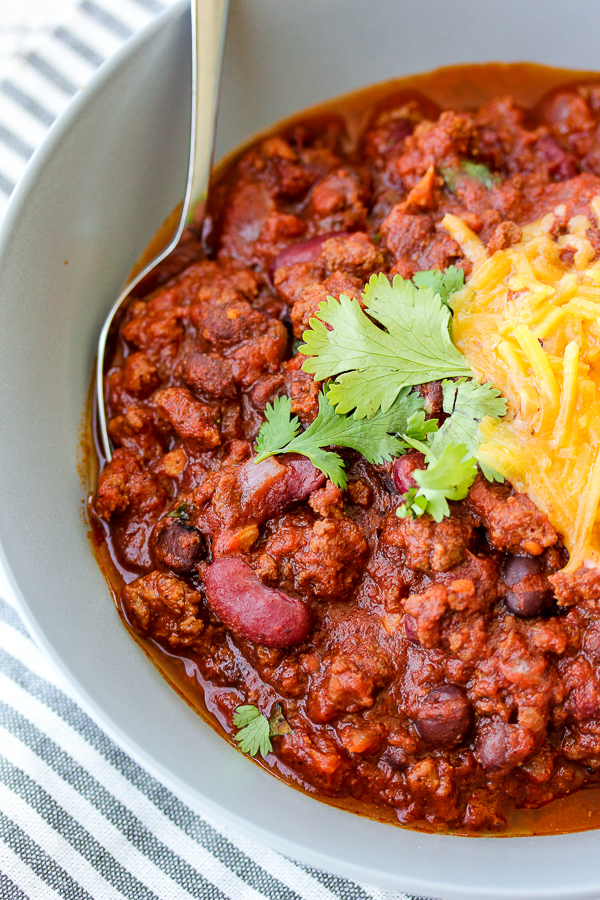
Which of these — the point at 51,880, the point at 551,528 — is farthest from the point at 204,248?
the point at 51,880

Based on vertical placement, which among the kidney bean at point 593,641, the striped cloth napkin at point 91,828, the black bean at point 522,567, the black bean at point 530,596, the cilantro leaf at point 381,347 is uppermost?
the cilantro leaf at point 381,347

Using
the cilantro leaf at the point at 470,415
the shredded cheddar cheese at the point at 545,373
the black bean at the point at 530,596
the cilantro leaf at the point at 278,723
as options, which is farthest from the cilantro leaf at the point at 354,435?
the cilantro leaf at the point at 278,723

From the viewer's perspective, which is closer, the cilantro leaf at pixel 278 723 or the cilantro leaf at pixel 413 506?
the cilantro leaf at pixel 413 506

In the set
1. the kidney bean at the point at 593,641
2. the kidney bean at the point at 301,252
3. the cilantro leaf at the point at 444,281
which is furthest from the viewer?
the kidney bean at the point at 301,252

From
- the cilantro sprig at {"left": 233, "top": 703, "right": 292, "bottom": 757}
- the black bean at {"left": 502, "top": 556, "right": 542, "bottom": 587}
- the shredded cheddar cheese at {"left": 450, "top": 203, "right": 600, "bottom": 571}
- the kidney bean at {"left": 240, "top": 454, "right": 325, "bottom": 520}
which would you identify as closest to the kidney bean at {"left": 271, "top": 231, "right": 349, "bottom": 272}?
the shredded cheddar cheese at {"left": 450, "top": 203, "right": 600, "bottom": 571}

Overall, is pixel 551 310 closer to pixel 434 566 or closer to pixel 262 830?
pixel 434 566

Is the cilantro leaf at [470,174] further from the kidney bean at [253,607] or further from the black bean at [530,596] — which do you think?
the kidney bean at [253,607]

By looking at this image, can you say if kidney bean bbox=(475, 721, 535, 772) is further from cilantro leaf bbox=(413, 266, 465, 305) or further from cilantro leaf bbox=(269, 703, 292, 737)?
cilantro leaf bbox=(413, 266, 465, 305)
